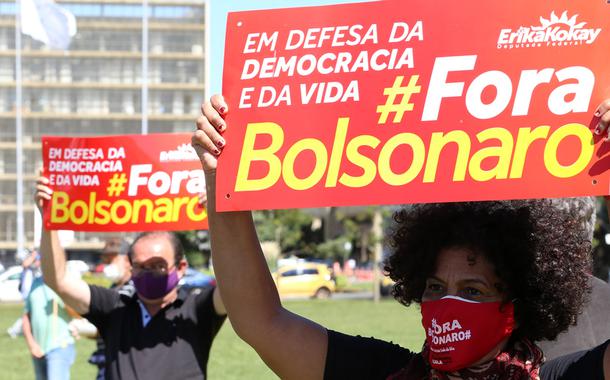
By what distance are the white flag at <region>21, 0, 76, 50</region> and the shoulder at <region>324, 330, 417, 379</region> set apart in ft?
25.3

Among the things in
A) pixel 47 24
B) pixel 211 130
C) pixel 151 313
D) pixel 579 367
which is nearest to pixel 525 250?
pixel 579 367

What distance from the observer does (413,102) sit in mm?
2879

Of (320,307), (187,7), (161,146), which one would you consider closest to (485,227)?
(161,146)

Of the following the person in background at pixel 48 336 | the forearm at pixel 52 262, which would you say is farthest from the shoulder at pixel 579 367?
the person in background at pixel 48 336

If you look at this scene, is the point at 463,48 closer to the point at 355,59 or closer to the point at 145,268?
the point at 355,59

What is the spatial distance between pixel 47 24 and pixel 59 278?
15.6 feet

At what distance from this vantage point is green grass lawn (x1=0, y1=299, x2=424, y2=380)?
15.2m

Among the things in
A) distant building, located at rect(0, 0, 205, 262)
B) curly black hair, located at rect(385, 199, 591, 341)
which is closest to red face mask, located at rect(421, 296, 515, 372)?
curly black hair, located at rect(385, 199, 591, 341)

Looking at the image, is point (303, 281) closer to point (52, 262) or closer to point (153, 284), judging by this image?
point (52, 262)

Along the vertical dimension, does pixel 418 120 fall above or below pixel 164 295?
above

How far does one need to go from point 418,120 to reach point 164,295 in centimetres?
358

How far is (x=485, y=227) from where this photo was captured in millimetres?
3057

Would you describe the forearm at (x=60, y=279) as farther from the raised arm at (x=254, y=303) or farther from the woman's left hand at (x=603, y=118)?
the woman's left hand at (x=603, y=118)

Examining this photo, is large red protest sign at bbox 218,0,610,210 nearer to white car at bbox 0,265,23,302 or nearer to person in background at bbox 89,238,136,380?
person in background at bbox 89,238,136,380
